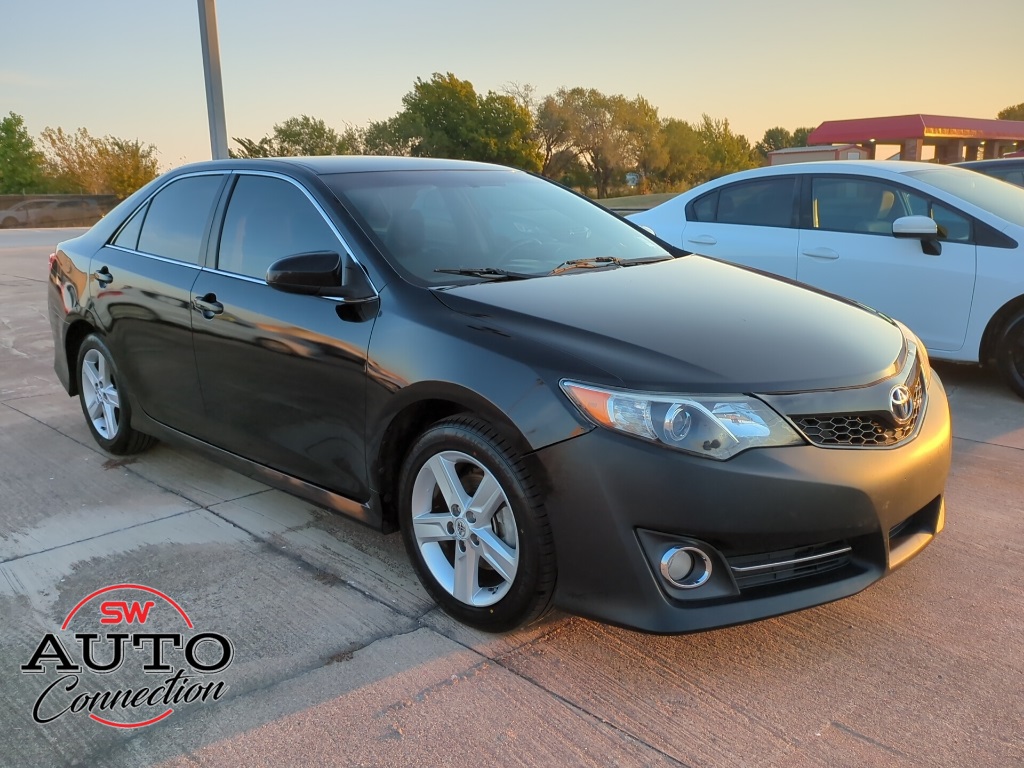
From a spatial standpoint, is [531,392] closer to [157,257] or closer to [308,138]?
[157,257]

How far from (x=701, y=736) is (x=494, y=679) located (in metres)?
0.64

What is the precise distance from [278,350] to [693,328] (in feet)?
5.23

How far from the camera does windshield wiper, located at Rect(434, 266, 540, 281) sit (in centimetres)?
334

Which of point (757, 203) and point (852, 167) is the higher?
point (852, 167)

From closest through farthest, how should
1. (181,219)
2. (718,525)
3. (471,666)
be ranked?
(718,525) → (471,666) → (181,219)

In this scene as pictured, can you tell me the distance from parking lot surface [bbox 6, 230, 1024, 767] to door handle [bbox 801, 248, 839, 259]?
103 inches

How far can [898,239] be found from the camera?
238 inches

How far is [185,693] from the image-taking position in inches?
105

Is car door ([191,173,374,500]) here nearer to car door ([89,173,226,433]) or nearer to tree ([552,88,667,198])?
car door ([89,173,226,433])

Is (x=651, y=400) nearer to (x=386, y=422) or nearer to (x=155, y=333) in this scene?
(x=386, y=422)

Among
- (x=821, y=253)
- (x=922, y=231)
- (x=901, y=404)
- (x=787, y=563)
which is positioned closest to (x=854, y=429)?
(x=901, y=404)

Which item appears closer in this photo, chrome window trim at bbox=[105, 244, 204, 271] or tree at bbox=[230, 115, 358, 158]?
chrome window trim at bbox=[105, 244, 204, 271]

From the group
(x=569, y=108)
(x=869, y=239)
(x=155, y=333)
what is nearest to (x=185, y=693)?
(x=155, y=333)

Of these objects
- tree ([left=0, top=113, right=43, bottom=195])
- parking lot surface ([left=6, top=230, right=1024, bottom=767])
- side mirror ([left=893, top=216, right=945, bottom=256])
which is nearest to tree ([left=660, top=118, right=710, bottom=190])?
tree ([left=0, top=113, right=43, bottom=195])
